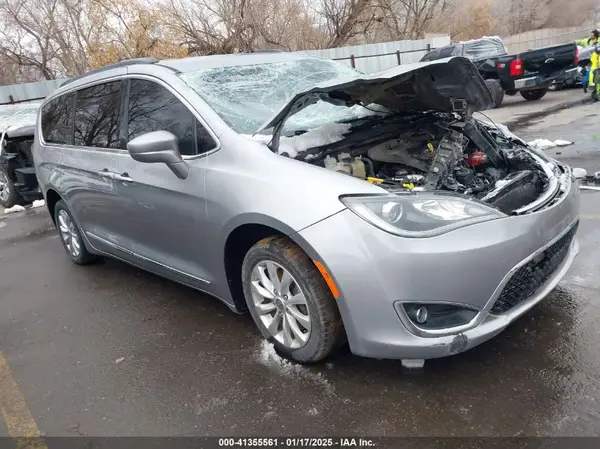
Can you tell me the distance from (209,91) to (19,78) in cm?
3033

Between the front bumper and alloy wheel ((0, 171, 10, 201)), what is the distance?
25.4 feet

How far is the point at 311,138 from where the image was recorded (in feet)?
11.1

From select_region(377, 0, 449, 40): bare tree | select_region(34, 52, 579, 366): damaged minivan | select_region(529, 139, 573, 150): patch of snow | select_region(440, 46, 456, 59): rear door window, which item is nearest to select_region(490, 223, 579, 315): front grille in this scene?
select_region(34, 52, 579, 366): damaged minivan

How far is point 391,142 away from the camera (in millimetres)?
3615

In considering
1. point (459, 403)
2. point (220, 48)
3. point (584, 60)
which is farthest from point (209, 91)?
point (220, 48)

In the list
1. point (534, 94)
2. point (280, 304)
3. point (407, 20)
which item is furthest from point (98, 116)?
point (407, 20)

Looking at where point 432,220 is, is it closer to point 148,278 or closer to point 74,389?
point 74,389

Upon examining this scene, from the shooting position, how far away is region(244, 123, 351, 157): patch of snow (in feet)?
10.1

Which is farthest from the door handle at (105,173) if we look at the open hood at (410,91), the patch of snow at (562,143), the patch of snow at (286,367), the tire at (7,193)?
the patch of snow at (562,143)

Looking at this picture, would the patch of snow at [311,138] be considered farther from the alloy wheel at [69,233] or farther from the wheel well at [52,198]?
the wheel well at [52,198]

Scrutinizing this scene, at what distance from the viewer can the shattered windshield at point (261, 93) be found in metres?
3.32

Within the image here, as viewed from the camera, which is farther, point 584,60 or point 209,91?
point 584,60

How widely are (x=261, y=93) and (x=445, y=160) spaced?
4.34 feet

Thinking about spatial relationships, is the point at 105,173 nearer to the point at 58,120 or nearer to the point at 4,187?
the point at 58,120
